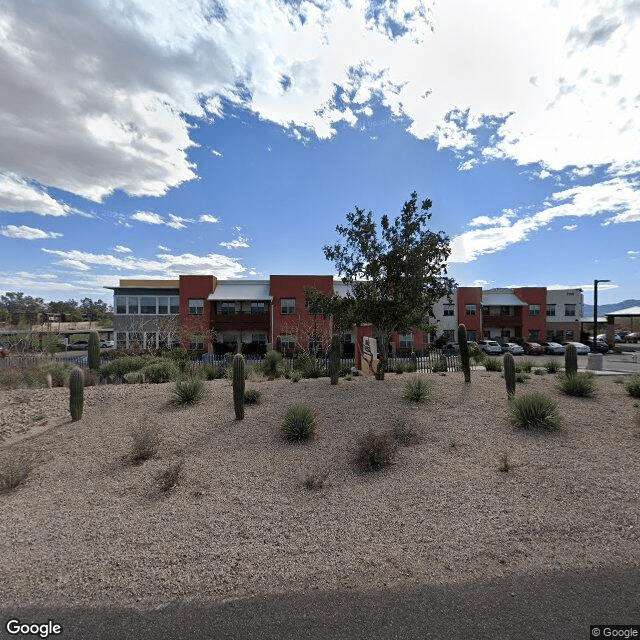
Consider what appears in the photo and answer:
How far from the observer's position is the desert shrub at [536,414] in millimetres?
8398

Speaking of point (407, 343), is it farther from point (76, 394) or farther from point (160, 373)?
point (76, 394)

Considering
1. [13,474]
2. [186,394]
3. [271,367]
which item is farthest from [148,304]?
[13,474]

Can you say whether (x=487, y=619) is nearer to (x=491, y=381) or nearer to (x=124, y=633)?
(x=124, y=633)

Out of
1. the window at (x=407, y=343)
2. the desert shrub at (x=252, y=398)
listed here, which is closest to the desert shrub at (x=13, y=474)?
the desert shrub at (x=252, y=398)

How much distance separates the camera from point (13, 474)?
670cm

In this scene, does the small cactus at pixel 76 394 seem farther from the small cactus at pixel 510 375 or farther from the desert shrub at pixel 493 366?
the desert shrub at pixel 493 366

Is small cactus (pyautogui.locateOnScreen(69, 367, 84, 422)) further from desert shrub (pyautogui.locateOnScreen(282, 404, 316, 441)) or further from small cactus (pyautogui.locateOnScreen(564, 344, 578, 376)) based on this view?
small cactus (pyautogui.locateOnScreen(564, 344, 578, 376))

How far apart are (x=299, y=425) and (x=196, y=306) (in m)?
30.0

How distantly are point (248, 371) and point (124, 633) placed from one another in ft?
37.6

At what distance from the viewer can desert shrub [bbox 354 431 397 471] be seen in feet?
23.0

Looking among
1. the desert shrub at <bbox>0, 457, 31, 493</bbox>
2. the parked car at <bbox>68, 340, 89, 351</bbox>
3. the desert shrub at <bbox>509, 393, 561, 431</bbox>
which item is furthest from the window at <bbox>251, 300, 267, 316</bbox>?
the desert shrub at <bbox>509, 393, 561, 431</bbox>

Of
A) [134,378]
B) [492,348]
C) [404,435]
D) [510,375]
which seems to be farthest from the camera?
[492,348]

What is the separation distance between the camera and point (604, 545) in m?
4.57

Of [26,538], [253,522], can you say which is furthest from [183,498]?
[26,538]
